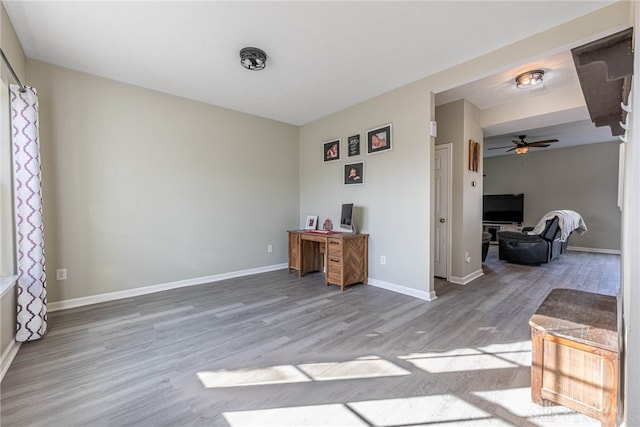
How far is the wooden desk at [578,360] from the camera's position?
123cm

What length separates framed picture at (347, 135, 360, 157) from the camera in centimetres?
378

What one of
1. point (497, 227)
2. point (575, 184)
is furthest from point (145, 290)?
point (575, 184)

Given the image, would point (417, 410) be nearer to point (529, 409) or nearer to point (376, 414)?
point (376, 414)

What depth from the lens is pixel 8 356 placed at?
1841 millimetres

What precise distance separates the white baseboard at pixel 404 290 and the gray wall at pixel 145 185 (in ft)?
5.70

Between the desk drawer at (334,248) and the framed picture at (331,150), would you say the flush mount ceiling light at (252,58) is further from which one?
the desk drawer at (334,248)

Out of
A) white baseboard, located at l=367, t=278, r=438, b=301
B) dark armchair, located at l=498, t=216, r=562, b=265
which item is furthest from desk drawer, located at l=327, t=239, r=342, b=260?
dark armchair, located at l=498, t=216, r=562, b=265

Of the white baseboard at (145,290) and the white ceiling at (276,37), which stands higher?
the white ceiling at (276,37)

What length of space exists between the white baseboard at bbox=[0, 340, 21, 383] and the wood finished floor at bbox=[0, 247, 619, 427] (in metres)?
0.04

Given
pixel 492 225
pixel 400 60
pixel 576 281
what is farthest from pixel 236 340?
pixel 492 225

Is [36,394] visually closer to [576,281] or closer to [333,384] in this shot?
[333,384]

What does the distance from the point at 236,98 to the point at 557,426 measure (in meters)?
4.04

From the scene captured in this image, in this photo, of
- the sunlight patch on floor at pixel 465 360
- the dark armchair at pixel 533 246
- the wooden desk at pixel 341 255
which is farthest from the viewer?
the dark armchair at pixel 533 246

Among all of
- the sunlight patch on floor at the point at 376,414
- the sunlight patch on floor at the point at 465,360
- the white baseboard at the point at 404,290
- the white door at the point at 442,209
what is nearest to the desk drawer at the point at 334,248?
the white baseboard at the point at 404,290
